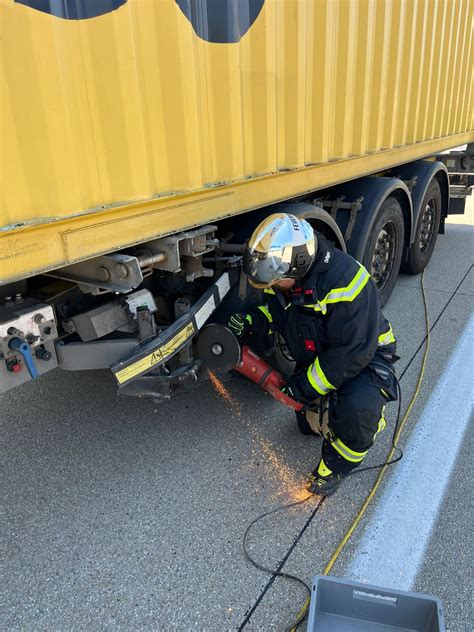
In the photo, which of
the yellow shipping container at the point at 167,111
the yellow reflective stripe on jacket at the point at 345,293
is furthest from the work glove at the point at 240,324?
the yellow shipping container at the point at 167,111

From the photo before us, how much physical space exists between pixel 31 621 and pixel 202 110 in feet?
7.23

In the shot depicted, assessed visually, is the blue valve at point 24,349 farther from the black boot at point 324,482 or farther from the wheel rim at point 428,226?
the wheel rim at point 428,226

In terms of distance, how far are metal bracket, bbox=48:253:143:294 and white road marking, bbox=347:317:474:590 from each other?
1553 millimetres

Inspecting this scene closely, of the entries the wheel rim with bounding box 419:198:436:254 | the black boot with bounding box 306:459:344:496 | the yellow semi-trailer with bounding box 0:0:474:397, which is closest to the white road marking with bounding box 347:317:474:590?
the black boot with bounding box 306:459:344:496

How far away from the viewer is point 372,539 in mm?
2340

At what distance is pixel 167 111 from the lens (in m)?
2.00

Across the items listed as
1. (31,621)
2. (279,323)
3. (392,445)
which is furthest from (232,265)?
(31,621)

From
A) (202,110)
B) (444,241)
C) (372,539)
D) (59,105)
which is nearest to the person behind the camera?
(59,105)

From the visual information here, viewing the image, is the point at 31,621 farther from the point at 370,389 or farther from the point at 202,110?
the point at 202,110

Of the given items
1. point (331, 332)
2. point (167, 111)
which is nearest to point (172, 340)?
point (331, 332)

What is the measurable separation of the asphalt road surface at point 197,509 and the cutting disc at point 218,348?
0.58 metres

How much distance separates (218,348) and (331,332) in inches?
23.7

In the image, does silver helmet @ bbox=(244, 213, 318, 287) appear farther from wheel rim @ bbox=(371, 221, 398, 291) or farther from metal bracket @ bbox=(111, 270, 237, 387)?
wheel rim @ bbox=(371, 221, 398, 291)

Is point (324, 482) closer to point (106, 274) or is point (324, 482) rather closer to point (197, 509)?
point (197, 509)
